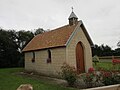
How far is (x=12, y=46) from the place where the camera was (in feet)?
120

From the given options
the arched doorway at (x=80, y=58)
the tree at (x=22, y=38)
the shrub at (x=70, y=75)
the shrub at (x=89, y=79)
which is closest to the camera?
the shrub at (x=89, y=79)

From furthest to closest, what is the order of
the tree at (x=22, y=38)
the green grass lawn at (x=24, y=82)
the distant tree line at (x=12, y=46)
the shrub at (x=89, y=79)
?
the tree at (x=22, y=38), the distant tree line at (x=12, y=46), the green grass lawn at (x=24, y=82), the shrub at (x=89, y=79)

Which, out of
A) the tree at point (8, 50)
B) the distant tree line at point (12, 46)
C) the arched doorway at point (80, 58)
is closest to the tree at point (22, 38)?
the distant tree line at point (12, 46)

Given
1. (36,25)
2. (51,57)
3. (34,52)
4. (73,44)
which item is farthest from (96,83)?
(36,25)

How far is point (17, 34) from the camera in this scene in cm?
3922

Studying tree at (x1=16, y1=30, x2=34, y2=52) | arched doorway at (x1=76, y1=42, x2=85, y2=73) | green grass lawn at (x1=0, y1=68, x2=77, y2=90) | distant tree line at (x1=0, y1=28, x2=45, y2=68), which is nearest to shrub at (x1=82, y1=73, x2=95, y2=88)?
green grass lawn at (x1=0, y1=68, x2=77, y2=90)

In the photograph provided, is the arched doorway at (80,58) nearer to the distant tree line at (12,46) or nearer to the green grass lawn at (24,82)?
the green grass lawn at (24,82)

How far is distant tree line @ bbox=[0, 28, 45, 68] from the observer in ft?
117

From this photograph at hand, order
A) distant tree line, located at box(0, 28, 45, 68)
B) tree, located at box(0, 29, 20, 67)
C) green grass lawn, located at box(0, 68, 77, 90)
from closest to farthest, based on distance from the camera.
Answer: green grass lawn, located at box(0, 68, 77, 90) → tree, located at box(0, 29, 20, 67) → distant tree line, located at box(0, 28, 45, 68)

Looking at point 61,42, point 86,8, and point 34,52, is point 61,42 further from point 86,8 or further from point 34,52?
point 34,52

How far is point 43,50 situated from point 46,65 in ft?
6.41

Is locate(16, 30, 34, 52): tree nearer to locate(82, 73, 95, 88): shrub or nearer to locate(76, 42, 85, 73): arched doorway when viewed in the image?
locate(76, 42, 85, 73): arched doorway

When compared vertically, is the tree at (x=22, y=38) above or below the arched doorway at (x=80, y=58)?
above

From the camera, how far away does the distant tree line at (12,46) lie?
3558 centimetres
